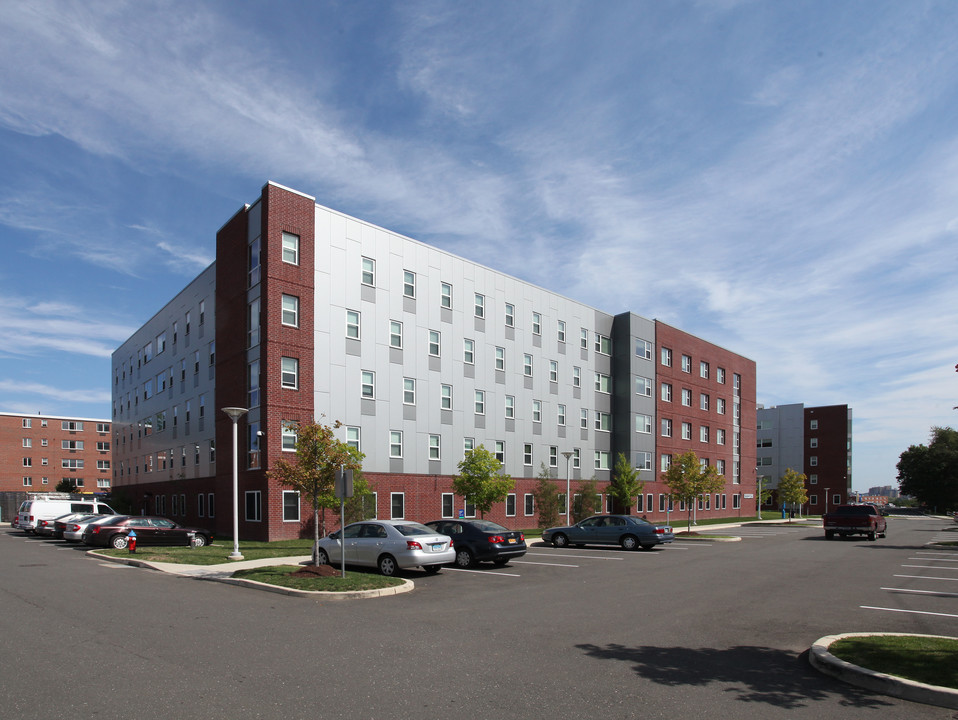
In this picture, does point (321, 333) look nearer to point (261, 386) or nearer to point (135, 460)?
point (261, 386)

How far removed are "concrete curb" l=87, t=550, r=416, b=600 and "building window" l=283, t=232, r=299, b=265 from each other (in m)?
14.4

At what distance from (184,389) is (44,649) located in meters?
35.3

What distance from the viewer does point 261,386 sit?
31.8m

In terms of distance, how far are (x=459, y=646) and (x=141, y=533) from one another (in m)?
22.9

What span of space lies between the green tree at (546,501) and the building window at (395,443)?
451 inches

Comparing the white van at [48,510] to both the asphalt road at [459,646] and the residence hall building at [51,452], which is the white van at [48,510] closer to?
the asphalt road at [459,646]

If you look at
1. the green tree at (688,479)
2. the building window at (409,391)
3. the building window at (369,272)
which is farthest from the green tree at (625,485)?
the building window at (369,272)

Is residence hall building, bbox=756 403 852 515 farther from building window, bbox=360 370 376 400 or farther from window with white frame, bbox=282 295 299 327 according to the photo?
window with white frame, bbox=282 295 299 327

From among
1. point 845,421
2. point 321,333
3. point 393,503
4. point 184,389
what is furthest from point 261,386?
point 845,421

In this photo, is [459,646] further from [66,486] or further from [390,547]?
[66,486]

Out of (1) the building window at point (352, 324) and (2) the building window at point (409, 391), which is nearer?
(1) the building window at point (352, 324)

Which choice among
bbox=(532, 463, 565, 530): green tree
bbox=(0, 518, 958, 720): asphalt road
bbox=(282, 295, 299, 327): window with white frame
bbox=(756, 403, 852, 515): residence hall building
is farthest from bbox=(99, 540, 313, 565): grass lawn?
bbox=(756, 403, 852, 515): residence hall building

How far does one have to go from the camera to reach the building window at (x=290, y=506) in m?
31.1

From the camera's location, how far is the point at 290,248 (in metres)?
32.7
